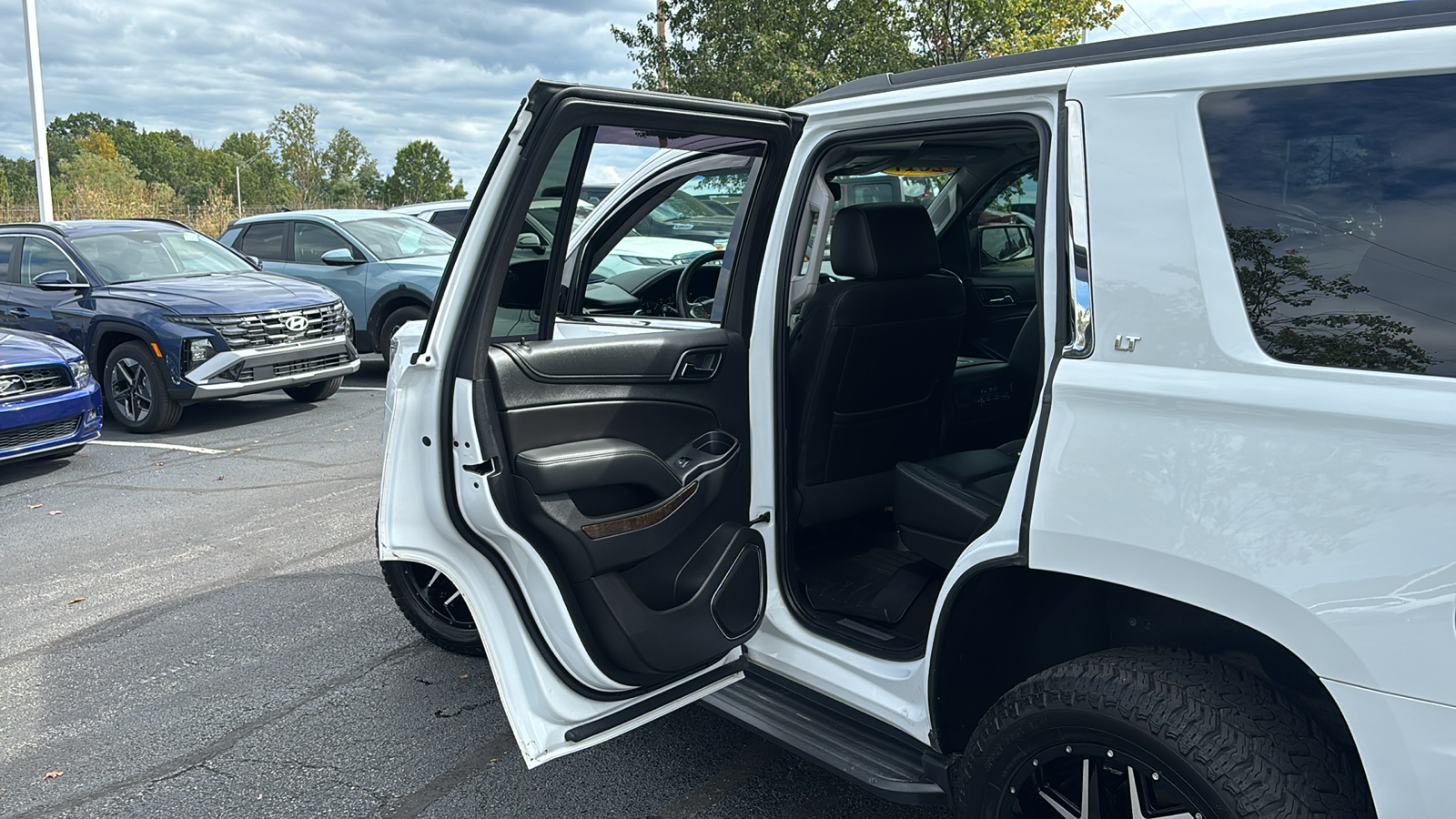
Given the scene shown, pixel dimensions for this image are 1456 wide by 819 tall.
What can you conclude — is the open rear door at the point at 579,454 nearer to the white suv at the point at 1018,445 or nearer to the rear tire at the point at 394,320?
the white suv at the point at 1018,445

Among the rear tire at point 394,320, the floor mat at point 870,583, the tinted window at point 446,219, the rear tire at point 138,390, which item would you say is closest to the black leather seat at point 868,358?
the floor mat at point 870,583

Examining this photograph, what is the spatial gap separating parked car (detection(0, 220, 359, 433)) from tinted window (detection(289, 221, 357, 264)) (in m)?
1.24

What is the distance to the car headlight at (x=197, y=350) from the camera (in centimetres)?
797

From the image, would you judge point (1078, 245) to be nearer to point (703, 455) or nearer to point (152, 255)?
point (703, 455)

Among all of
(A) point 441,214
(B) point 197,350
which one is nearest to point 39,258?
(B) point 197,350

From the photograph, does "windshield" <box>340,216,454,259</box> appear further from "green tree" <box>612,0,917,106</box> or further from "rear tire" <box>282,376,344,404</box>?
"green tree" <box>612,0,917,106</box>

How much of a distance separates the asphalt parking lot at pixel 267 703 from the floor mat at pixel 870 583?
0.54 metres

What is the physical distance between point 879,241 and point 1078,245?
0.99 m

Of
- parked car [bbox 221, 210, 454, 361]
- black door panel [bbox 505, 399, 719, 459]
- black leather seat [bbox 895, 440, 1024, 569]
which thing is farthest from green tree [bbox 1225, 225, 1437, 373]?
parked car [bbox 221, 210, 454, 361]

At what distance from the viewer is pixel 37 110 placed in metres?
15.7

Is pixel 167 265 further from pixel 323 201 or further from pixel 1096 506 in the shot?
pixel 323 201

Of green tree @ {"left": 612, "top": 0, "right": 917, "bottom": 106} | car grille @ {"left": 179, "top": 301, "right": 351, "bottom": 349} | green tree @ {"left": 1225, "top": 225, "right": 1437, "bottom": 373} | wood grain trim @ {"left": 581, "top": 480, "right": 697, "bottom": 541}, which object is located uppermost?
green tree @ {"left": 612, "top": 0, "right": 917, "bottom": 106}

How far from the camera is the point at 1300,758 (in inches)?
70.1

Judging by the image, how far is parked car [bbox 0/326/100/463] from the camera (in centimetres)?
659
